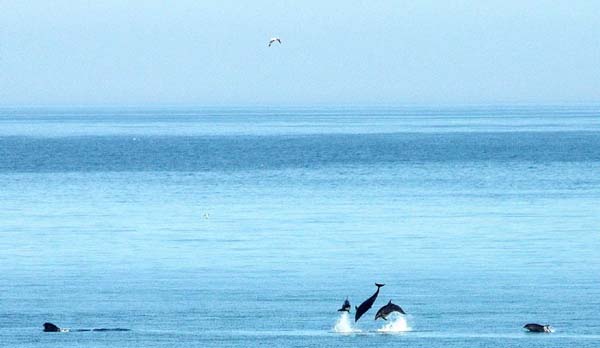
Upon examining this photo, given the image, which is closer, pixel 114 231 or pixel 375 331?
pixel 375 331

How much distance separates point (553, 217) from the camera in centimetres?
5988

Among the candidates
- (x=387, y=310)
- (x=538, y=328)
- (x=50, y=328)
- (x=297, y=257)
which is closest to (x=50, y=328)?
(x=50, y=328)

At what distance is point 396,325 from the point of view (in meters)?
34.1

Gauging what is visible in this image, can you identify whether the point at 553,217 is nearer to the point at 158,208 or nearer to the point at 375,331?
the point at 158,208

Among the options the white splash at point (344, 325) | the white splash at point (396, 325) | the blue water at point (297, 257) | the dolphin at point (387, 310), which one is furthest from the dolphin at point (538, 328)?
the white splash at point (344, 325)

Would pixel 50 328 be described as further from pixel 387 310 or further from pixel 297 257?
pixel 297 257

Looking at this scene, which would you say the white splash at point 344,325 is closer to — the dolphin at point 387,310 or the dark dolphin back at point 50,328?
the dolphin at point 387,310

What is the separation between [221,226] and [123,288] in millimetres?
17756

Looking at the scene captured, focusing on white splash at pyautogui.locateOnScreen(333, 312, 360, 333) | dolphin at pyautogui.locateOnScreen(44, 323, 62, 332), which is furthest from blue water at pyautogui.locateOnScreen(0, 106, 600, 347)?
dolphin at pyautogui.locateOnScreen(44, 323, 62, 332)

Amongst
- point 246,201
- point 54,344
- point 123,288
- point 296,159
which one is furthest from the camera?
point 296,159

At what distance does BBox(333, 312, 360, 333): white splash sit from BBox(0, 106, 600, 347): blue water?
163 millimetres

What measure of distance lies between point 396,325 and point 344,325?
1122 mm

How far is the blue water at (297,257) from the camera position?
111 feet

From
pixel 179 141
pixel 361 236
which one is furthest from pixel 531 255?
pixel 179 141
